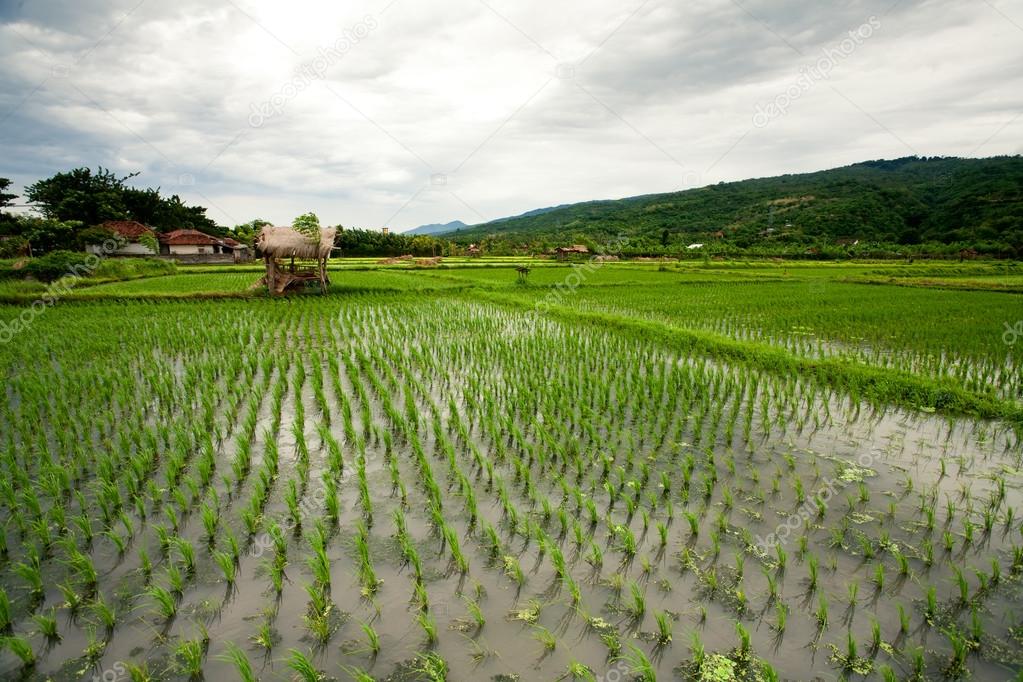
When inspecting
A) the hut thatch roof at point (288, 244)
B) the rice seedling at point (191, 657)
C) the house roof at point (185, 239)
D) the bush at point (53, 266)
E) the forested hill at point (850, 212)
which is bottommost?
the rice seedling at point (191, 657)

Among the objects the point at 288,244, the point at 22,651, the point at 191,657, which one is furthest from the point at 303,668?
the point at 288,244

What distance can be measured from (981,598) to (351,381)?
259 inches

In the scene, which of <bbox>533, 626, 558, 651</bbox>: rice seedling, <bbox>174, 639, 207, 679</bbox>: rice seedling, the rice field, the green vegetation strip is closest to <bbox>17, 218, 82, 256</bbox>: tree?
the rice field

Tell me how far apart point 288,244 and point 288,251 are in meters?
0.22

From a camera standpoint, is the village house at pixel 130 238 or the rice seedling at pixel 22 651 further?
the village house at pixel 130 238

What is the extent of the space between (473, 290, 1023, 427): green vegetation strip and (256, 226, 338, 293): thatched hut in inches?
419

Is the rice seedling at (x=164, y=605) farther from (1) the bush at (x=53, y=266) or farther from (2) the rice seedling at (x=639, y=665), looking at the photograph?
(1) the bush at (x=53, y=266)

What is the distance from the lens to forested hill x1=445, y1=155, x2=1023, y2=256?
42188mm

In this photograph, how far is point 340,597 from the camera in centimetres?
299

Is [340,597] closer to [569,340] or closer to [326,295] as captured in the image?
[569,340]

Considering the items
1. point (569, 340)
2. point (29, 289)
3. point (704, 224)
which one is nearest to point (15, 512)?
point (569, 340)

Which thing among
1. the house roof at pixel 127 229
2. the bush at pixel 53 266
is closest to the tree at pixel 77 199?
the house roof at pixel 127 229

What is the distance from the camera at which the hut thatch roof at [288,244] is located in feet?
52.1

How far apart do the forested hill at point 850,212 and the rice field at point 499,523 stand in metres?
37.8
